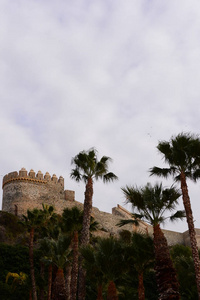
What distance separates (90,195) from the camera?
22641mm

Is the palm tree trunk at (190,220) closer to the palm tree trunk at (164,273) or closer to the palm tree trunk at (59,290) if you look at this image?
the palm tree trunk at (164,273)

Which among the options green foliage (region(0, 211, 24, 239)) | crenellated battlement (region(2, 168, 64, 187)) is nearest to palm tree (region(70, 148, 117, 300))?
green foliage (region(0, 211, 24, 239))

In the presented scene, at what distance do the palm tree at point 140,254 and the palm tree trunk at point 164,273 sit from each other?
111cm

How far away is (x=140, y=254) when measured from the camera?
57.4 ft

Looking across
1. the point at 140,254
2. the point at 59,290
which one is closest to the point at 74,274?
the point at 59,290

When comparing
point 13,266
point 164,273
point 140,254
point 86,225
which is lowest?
point 164,273

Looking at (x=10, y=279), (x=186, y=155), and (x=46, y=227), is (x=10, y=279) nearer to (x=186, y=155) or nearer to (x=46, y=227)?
(x=46, y=227)

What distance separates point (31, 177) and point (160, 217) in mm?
33002

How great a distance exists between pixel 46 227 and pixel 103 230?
22.3 meters

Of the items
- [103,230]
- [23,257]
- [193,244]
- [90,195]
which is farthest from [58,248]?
[103,230]

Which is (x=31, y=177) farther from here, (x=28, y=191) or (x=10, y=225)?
(x=10, y=225)

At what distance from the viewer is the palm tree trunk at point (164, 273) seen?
15484mm

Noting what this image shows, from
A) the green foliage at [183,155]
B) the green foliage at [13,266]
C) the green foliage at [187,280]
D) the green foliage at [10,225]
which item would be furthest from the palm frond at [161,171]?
the green foliage at [10,225]

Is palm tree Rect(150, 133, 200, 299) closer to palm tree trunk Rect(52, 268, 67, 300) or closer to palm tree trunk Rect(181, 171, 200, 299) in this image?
palm tree trunk Rect(181, 171, 200, 299)
